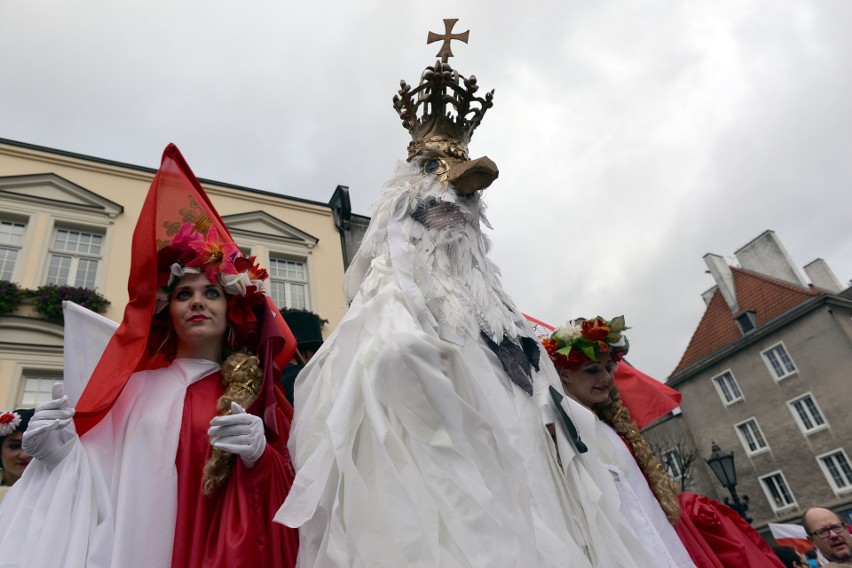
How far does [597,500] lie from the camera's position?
2193 mm

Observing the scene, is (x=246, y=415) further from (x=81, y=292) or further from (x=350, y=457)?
(x=81, y=292)

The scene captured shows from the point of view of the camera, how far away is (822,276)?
26.5 m

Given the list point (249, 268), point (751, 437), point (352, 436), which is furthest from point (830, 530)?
point (751, 437)

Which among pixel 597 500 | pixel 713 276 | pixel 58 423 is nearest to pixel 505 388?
pixel 597 500

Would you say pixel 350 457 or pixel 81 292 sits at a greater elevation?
pixel 81 292

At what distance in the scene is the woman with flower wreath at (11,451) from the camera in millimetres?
3094

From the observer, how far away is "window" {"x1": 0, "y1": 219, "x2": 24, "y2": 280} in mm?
9713

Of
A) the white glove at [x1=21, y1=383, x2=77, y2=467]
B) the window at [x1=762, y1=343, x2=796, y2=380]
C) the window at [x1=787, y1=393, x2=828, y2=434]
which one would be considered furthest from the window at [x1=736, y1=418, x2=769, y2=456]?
the white glove at [x1=21, y1=383, x2=77, y2=467]

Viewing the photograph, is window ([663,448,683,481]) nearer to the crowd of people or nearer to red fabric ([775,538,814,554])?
red fabric ([775,538,814,554])

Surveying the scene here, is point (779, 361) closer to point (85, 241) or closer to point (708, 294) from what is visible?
point (708, 294)

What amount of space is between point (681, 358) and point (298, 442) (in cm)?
2961

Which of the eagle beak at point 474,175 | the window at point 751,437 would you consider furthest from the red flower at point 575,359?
the window at point 751,437

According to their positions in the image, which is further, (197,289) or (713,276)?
(713,276)

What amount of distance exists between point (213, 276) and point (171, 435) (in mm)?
823
